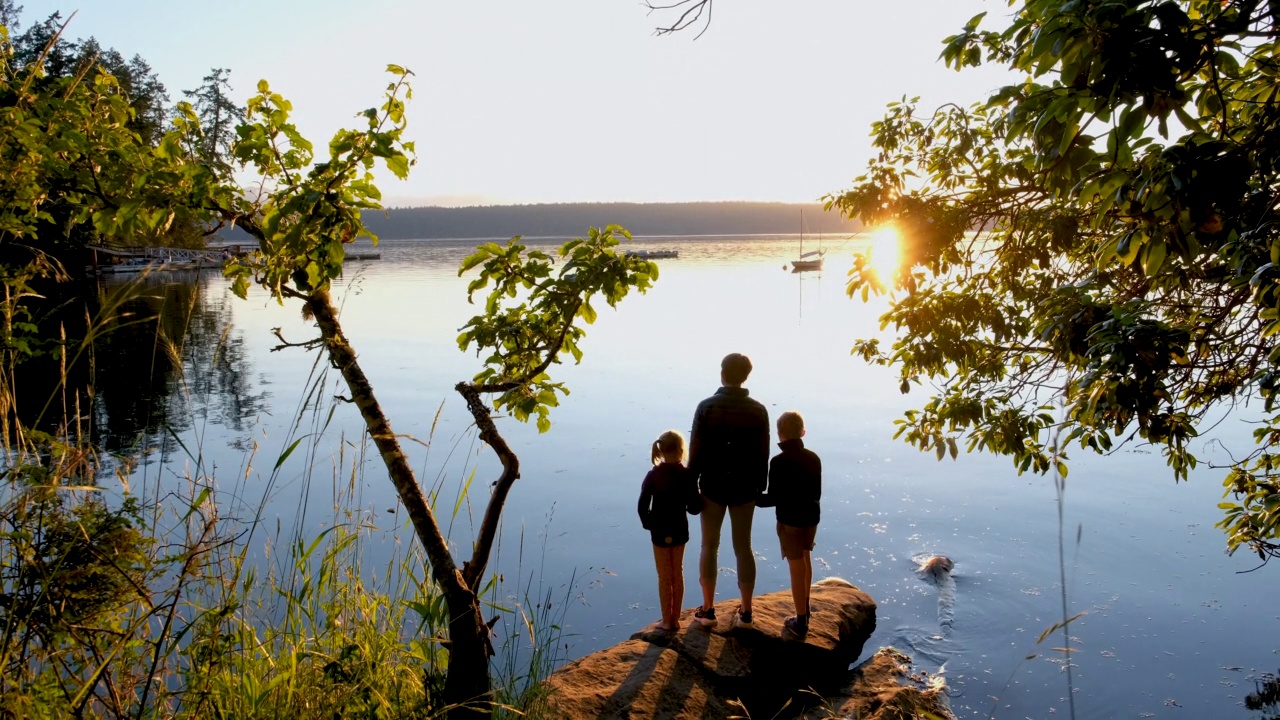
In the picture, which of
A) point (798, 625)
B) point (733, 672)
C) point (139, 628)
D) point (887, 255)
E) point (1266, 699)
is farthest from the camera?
point (1266, 699)

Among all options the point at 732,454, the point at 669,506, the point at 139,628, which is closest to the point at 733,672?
the point at 669,506

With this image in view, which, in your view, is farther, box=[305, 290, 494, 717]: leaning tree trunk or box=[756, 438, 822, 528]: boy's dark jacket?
box=[756, 438, 822, 528]: boy's dark jacket

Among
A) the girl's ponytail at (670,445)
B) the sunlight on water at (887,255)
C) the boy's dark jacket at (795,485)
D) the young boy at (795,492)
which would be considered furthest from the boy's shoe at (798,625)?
the sunlight on water at (887,255)

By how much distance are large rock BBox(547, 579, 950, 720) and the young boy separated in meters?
0.61

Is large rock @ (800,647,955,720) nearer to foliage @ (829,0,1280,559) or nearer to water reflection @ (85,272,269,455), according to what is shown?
foliage @ (829,0,1280,559)

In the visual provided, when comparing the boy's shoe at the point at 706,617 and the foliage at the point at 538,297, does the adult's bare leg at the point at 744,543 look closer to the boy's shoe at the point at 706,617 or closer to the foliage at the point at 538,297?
the boy's shoe at the point at 706,617

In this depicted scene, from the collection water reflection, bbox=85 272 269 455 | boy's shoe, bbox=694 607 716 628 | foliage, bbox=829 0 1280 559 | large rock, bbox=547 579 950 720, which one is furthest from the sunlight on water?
water reflection, bbox=85 272 269 455

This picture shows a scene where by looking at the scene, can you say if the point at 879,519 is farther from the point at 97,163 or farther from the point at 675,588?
the point at 97,163

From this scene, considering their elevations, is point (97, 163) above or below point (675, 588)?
above

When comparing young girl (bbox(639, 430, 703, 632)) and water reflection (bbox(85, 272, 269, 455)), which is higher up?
young girl (bbox(639, 430, 703, 632))

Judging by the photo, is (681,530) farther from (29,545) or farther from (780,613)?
(29,545)

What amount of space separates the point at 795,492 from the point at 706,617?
114cm

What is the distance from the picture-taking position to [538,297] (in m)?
3.82

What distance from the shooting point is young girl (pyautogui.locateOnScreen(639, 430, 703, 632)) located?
18.0 ft
